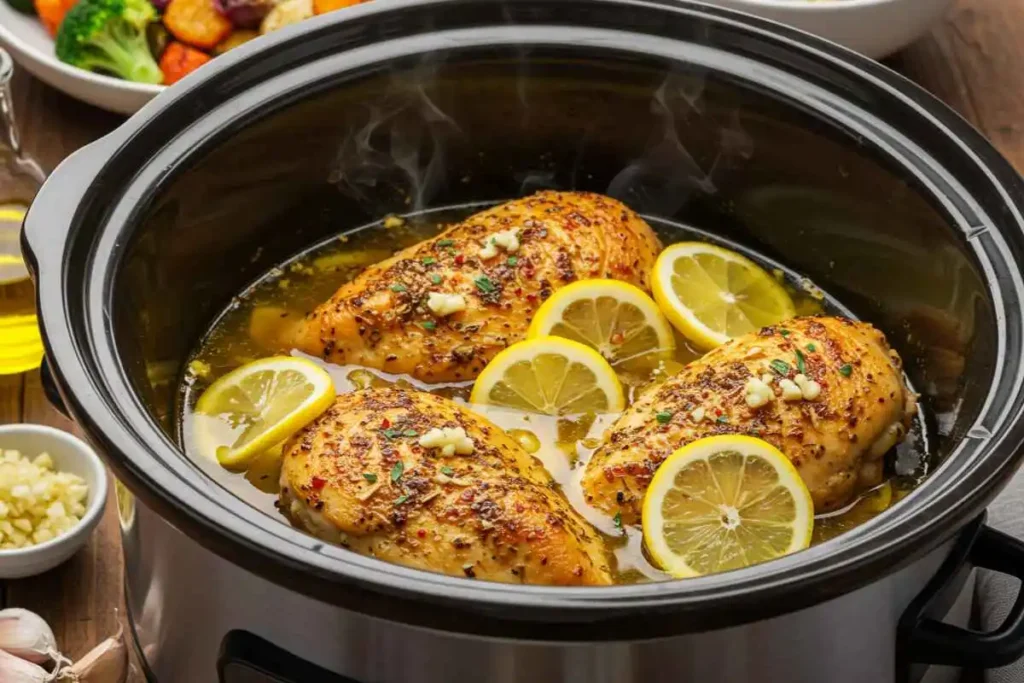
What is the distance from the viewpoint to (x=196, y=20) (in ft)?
12.0

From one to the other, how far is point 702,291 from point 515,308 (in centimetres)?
39

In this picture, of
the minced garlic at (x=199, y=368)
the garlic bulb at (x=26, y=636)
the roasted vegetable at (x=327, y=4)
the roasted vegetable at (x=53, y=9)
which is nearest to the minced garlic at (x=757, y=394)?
the minced garlic at (x=199, y=368)

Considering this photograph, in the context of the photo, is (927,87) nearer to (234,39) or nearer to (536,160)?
(536,160)

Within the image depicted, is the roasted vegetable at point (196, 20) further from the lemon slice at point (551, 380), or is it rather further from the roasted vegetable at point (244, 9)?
the lemon slice at point (551, 380)

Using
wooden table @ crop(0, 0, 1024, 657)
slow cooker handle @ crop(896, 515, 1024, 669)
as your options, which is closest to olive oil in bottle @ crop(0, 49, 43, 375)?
wooden table @ crop(0, 0, 1024, 657)

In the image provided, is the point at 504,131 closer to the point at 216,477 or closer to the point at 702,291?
the point at 702,291

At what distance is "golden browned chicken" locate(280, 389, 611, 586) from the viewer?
1999 millimetres

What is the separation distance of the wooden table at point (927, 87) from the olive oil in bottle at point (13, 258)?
0.06 m

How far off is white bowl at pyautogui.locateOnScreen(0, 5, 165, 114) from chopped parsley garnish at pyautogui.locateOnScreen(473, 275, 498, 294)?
1236 mm

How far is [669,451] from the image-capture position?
7.27 ft

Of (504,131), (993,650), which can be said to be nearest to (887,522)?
(993,650)

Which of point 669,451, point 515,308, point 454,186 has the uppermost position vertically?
point 454,186

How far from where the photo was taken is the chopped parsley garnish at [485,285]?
2496 millimetres

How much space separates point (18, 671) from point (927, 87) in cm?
281
